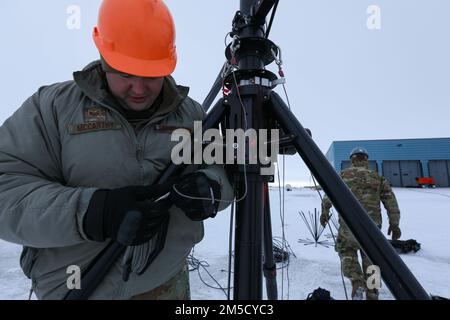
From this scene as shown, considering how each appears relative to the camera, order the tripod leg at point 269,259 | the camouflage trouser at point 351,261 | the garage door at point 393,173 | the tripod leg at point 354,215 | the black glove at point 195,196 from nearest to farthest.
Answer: the tripod leg at point 354,215 < the black glove at point 195,196 < the tripod leg at point 269,259 < the camouflage trouser at point 351,261 < the garage door at point 393,173

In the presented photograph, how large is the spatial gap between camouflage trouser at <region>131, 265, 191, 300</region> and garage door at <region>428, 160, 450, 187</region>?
30.5 metres

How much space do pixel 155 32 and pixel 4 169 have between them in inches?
30.1

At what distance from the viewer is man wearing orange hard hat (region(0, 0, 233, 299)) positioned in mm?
835

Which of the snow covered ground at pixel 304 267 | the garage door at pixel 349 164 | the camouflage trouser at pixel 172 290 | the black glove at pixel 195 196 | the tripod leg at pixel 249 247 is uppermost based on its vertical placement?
the garage door at pixel 349 164

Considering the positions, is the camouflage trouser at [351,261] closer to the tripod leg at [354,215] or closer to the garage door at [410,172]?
the tripod leg at [354,215]

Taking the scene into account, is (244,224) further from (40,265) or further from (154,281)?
(40,265)

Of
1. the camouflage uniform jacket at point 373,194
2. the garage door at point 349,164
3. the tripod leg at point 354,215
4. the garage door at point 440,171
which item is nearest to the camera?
the tripod leg at point 354,215

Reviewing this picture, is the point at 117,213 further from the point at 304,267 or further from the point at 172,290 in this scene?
the point at 304,267

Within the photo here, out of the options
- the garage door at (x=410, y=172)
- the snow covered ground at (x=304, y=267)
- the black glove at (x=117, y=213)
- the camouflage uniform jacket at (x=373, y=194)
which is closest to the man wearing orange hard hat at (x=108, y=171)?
the black glove at (x=117, y=213)

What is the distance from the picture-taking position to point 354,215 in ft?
2.81

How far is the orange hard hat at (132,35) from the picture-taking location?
98 centimetres

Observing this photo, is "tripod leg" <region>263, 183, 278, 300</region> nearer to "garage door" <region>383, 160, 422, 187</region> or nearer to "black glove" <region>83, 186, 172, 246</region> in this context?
"black glove" <region>83, 186, 172, 246</region>

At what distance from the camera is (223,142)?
1147 millimetres
